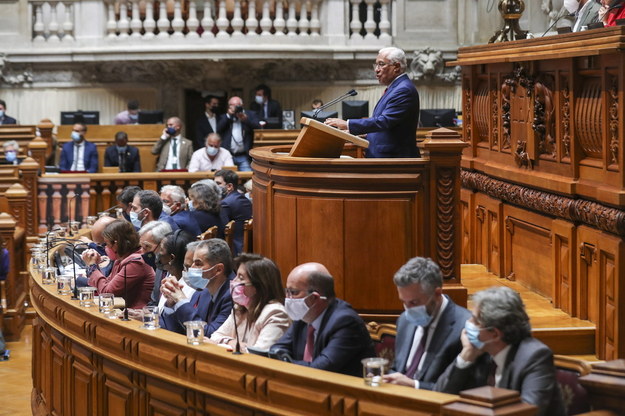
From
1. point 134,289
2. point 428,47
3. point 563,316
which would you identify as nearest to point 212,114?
point 428,47

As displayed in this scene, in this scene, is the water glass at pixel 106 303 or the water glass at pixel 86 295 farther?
the water glass at pixel 86 295

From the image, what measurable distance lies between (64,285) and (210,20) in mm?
9768

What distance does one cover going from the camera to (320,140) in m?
5.88

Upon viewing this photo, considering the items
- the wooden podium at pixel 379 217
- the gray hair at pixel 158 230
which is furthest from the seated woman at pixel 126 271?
the wooden podium at pixel 379 217

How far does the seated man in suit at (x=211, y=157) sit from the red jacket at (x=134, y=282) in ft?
18.5

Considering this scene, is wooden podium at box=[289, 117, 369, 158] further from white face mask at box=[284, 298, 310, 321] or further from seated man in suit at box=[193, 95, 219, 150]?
seated man in suit at box=[193, 95, 219, 150]

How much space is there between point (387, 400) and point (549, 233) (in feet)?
8.45

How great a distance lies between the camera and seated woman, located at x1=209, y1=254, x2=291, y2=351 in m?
4.82

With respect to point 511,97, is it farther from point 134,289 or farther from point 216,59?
point 216,59

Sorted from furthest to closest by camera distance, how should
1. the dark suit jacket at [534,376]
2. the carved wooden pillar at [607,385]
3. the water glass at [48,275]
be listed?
1. the water glass at [48,275]
2. the dark suit jacket at [534,376]
3. the carved wooden pillar at [607,385]

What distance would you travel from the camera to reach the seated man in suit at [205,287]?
5410mm

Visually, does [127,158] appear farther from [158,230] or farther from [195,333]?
[195,333]

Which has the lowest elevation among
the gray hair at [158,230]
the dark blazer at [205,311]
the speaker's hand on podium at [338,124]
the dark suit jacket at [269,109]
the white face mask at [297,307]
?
the dark blazer at [205,311]

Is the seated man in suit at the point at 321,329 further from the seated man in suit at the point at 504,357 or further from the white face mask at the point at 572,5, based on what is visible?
the white face mask at the point at 572,5
